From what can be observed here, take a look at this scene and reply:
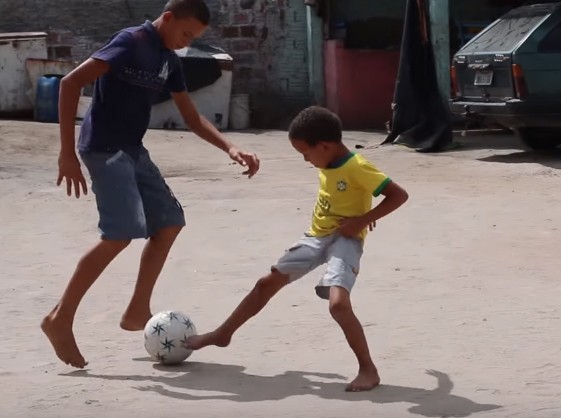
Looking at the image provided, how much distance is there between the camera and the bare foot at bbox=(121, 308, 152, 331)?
6.00m

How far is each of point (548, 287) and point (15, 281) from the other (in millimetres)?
3157

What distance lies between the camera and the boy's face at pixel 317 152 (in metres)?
5.31

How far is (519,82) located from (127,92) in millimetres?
8446

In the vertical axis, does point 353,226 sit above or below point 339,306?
above

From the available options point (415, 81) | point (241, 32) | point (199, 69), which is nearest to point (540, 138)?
point (415, 81)

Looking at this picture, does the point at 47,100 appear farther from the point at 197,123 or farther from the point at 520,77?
the point at 197,123

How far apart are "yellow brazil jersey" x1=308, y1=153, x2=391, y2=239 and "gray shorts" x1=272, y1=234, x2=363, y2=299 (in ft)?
0.15

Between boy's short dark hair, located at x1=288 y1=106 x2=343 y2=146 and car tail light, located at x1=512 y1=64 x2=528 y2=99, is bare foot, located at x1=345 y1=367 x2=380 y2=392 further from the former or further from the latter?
car tail light, located at x1=512 y1=64 x2=528 y2=99

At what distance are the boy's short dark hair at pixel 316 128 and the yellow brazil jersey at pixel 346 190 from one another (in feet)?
0.41

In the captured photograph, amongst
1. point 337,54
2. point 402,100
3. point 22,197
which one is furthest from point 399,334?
point 337,54

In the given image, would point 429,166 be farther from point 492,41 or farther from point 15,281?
point 15,281

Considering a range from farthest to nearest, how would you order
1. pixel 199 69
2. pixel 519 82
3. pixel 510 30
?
1. pixel 199 69
2. pixel 510 30
3. pixel 519 82

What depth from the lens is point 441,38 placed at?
1711cm

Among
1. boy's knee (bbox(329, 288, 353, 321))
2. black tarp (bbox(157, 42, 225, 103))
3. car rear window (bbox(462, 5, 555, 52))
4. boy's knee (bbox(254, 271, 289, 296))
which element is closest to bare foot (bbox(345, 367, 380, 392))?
boy's knee (bbox(329, 288, 353, 321))
